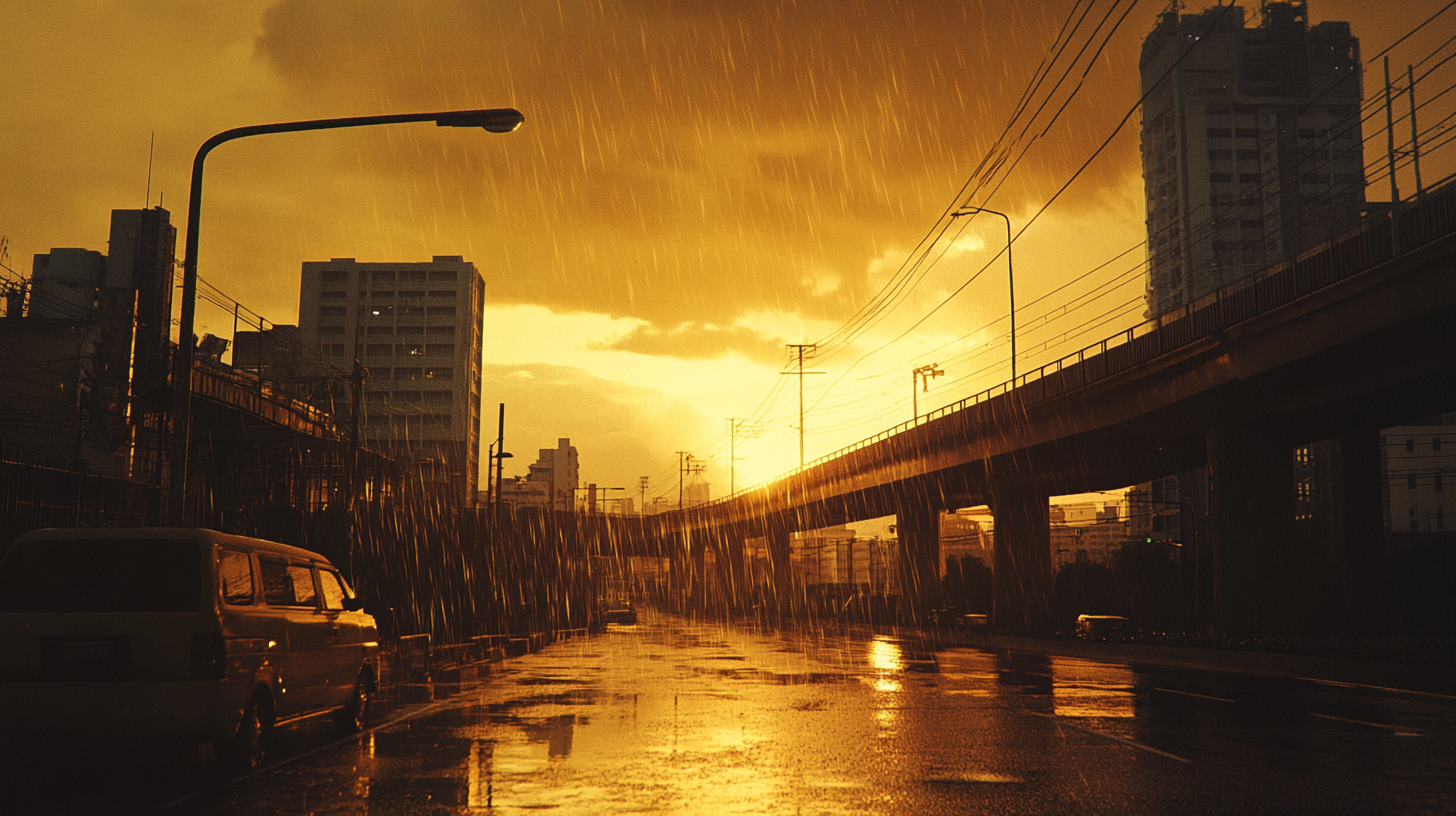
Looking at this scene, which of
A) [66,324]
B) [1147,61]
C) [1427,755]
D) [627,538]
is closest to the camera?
[1427,755]

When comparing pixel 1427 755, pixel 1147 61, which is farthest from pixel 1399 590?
pixel 1147 61

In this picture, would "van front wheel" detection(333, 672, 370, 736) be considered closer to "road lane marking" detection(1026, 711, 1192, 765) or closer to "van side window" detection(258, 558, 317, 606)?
"van side window" detection(258, 558, 317, 606)

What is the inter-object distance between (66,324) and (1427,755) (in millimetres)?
50994

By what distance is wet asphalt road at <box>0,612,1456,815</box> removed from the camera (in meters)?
8.38

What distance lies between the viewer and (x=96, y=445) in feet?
153

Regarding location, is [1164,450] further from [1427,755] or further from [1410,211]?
[1427,755]

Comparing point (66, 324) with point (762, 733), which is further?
point (66, 324)

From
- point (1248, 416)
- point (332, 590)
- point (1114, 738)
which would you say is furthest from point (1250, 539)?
point (332, 590)

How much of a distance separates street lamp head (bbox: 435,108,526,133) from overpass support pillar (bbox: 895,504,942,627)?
5623 cm

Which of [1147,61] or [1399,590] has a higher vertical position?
[1147,61]

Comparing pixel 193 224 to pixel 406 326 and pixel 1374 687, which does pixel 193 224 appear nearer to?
pixel 1374 687

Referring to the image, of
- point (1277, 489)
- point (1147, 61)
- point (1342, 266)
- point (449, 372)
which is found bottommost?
point (1277, 489)

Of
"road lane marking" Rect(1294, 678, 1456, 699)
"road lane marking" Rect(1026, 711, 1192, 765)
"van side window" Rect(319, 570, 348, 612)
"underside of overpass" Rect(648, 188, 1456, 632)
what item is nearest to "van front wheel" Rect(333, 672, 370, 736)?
"van side window" Rect(319, 570, 348, 612)

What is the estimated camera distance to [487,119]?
50.8ft
